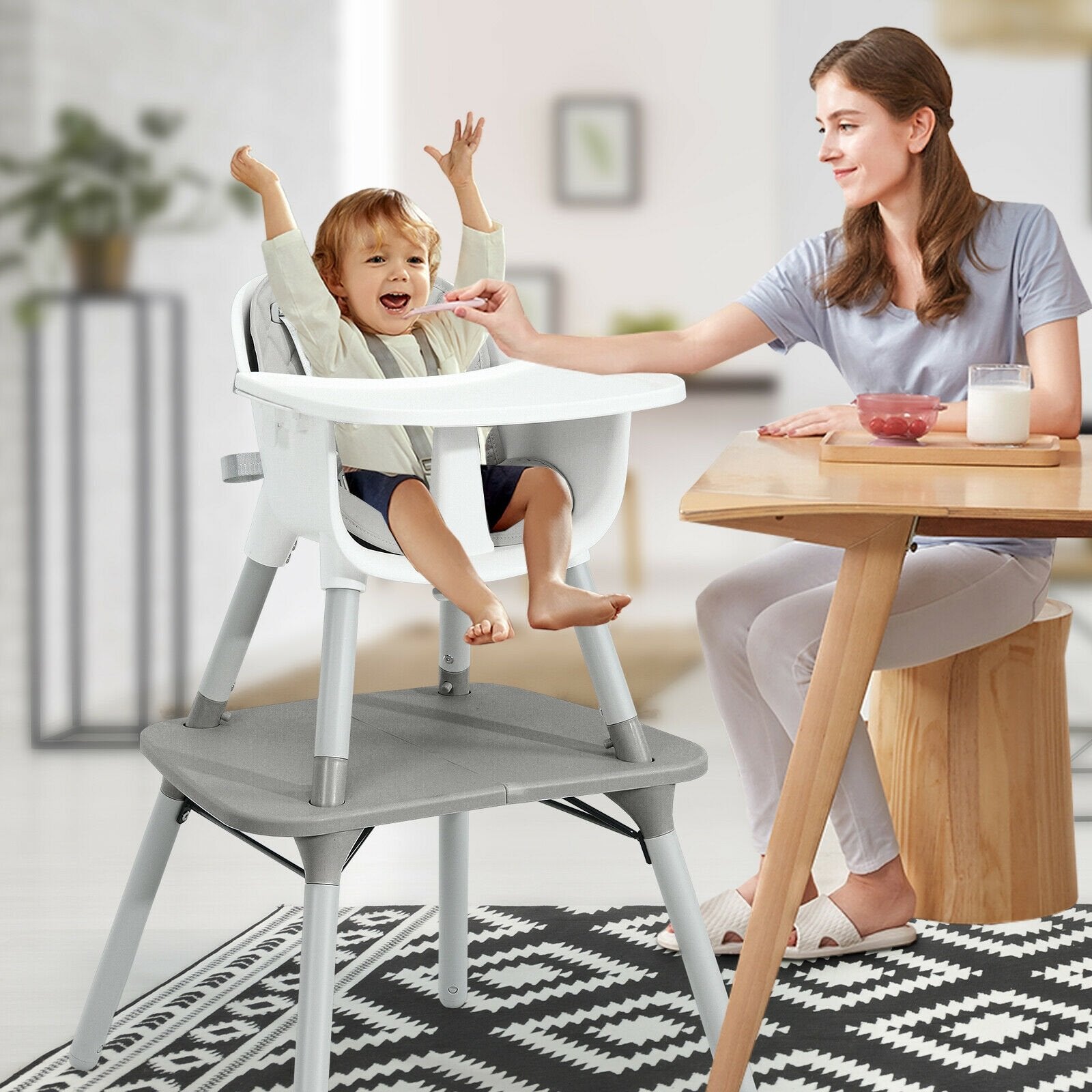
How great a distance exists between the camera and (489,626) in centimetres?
146

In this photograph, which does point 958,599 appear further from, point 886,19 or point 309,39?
point 309,39

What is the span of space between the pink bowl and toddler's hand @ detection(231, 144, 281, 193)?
732 mm

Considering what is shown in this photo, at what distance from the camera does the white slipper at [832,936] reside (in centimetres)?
202

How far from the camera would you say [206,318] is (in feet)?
11.2

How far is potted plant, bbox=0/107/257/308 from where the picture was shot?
330cm

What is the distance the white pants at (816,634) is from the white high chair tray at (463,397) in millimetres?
Result: 540

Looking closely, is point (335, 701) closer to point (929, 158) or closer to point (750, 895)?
point (750, 895)

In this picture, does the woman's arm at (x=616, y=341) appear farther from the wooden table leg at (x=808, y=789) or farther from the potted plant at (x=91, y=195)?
the potted plant at (x=91, y=195)

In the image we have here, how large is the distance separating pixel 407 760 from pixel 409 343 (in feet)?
1.78

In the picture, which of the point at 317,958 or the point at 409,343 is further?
the point at 409,343

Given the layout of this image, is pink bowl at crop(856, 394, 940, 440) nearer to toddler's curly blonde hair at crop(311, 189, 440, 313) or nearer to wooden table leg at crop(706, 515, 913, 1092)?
wooden table leg at crop(706, 515, 913, 1092)

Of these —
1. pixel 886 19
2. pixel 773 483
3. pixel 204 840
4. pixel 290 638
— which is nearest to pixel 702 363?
pixel 773 483

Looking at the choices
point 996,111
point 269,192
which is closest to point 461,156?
point 269,192

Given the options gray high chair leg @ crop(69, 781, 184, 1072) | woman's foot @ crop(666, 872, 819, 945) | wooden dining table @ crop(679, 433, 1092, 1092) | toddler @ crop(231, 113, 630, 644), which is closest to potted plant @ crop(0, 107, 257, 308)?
toddler @ crop(231, 113, 630, 644)
